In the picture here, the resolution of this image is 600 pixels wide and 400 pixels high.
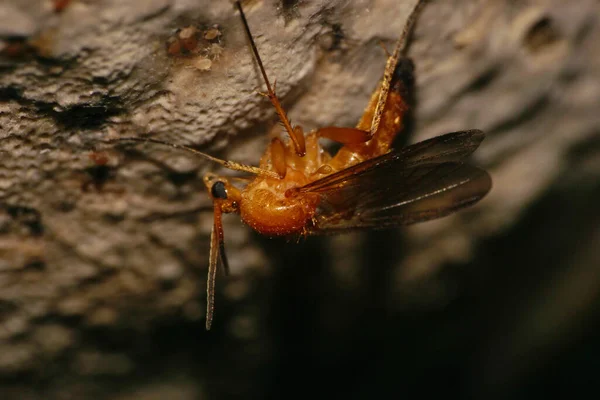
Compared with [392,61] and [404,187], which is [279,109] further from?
[404,187]

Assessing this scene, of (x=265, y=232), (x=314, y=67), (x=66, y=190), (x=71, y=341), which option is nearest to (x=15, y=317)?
(x=71, y=341)

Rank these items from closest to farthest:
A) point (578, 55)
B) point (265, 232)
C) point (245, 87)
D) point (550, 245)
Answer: point (245, 87), point (265, 232), point (578, 55), point (550, 245)

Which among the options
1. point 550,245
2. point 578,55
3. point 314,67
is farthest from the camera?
point 550,245

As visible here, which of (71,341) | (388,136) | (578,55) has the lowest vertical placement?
(71,341)

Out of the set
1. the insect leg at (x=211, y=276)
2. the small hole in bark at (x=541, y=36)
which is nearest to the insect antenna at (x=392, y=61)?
the small hole in bark at (x=541, y=36)

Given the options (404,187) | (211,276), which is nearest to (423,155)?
(404,187)

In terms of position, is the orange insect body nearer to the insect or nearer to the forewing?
the insect

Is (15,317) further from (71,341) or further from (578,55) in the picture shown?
(578,55)
